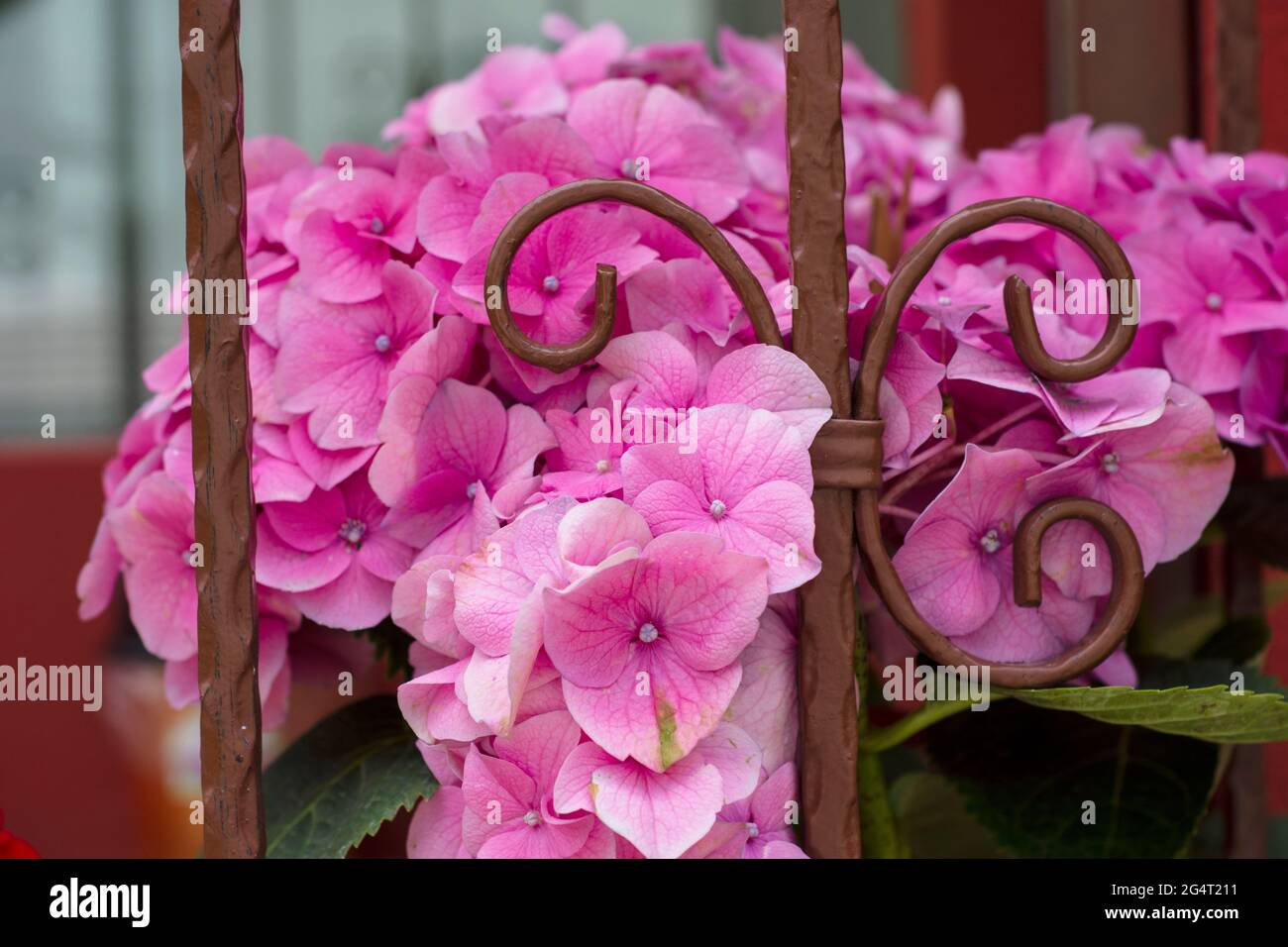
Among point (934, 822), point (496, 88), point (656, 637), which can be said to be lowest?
point (934, 822)

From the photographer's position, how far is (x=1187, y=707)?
0.33 meters

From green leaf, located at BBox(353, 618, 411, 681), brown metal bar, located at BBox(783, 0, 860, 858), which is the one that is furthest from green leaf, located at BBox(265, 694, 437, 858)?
brown metal bar, located at BBox(783, 0, 860, 858)

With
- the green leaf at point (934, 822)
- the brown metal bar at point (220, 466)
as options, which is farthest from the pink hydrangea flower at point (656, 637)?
the green leaf at point (934, 822)

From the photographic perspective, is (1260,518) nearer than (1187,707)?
No

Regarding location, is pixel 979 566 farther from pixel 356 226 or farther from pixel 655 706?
pixel 356 226

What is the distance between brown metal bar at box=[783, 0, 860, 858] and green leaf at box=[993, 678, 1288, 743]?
0.06m

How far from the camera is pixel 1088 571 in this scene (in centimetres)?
37

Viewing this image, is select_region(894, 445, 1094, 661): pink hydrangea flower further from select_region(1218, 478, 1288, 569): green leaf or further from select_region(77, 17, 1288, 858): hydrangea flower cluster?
select_region(1218, 478, 1288, 569): green leaf

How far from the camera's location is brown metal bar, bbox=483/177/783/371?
33 cm

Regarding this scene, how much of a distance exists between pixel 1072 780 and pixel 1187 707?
0.12 m

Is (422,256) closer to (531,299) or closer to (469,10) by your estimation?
(531,299)

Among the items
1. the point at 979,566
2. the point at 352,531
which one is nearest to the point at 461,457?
the point at 352,531
